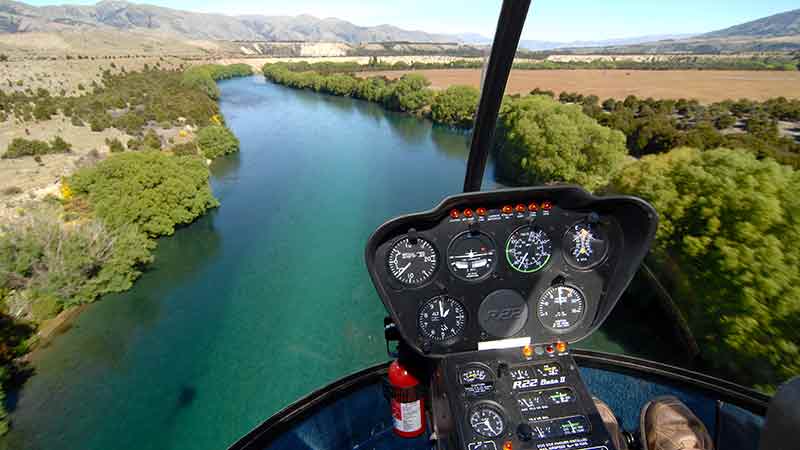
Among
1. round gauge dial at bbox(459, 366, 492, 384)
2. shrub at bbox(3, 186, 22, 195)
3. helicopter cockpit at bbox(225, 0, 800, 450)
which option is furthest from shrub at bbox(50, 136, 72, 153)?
round gauge dial at bbox(459, 366, 492, 384)

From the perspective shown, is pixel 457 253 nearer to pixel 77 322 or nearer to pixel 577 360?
pixel 577 360

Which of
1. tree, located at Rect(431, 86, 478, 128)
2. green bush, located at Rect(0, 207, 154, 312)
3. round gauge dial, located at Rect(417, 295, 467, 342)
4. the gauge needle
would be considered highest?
the gauge needle

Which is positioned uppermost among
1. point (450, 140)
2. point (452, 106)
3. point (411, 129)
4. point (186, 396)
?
point (452, 106)

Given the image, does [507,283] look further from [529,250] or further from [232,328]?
[232,328]

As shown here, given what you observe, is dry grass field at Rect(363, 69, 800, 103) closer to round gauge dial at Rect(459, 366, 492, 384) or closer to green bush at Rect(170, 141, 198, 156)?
green bush at Rect(170, 141, 198, 156)

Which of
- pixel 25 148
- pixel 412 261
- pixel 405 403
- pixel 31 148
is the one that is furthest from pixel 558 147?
pixel 25 148

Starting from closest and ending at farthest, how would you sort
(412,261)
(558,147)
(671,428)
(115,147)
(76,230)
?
(671,428) < (412,261) < (76,230) < (558,147) < (115,147)

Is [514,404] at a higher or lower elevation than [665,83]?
lower
